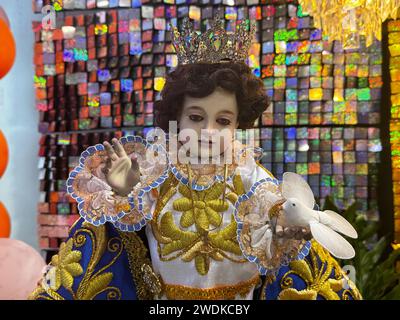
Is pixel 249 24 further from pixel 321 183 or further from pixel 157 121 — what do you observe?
pixel 321 183

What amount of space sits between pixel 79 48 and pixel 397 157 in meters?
0.85

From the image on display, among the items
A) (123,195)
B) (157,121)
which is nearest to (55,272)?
(123,195)

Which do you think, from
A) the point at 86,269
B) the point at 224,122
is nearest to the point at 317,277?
the point at 224,122

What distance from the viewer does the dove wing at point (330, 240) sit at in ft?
2.96

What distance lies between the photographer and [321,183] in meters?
1.39

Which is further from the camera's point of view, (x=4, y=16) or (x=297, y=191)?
(x=4, y=16)

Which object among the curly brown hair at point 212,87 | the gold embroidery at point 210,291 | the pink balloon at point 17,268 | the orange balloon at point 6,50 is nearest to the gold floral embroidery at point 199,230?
the gold embroidery at point 210,291

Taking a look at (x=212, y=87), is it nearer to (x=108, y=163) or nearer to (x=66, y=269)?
(x=108, y=163)

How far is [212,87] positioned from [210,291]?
0.40m

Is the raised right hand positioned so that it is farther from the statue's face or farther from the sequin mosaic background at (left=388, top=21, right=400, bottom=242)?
the sequin mosaic background at (left=388, top=21, right=400, bottom=242)

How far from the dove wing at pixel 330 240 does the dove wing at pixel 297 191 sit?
0.05 meters

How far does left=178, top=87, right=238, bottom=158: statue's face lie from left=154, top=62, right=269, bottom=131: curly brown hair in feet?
0.04

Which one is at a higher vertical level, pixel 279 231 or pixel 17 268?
pixel 279 231

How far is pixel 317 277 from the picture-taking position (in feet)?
3.40
